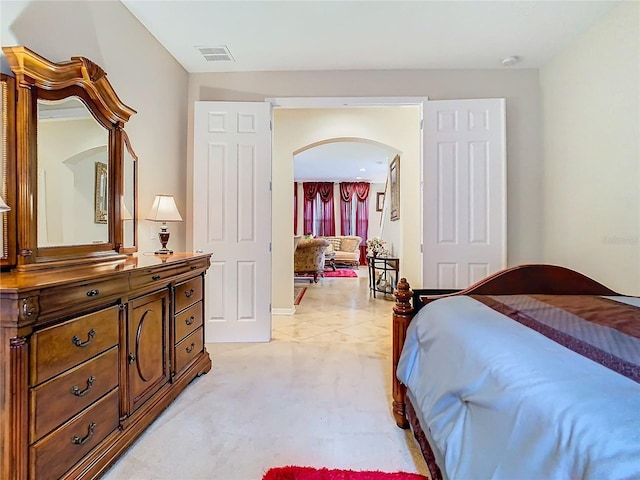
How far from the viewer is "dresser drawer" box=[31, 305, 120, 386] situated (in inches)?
49.2

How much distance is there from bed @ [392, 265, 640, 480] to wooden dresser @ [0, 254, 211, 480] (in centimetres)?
136

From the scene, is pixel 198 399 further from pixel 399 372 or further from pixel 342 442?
pixel 399 372

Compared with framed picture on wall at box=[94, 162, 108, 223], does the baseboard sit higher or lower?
lower

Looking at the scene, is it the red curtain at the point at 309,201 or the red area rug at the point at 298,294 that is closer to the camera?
the red area rug at the point at 298,294

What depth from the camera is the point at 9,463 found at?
3.84ft

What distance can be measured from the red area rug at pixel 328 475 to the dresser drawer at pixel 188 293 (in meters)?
1.20

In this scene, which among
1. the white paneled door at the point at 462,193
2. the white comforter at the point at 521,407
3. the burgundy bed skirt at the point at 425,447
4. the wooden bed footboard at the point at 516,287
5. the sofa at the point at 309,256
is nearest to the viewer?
the white comforter at the point at 521,407

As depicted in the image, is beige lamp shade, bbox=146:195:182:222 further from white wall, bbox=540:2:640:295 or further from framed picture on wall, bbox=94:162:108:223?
white wall, bbox=540:2:640:295

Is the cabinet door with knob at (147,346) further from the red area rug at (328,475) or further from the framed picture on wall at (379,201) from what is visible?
the framed picture on wall at (379,201)

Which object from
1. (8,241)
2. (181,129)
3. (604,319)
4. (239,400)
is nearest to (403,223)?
(181,129)

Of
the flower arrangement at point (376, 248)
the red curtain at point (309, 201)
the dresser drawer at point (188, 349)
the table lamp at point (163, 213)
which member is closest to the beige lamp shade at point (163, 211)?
the table lamp at point (163, 213)

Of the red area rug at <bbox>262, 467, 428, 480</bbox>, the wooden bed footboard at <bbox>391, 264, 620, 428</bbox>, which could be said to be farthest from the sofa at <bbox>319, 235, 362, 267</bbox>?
the red area rug at <bbox>262, 467, 428, 480</bbox>

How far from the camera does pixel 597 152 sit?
2.67m

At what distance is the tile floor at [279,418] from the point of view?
65.9 inches
